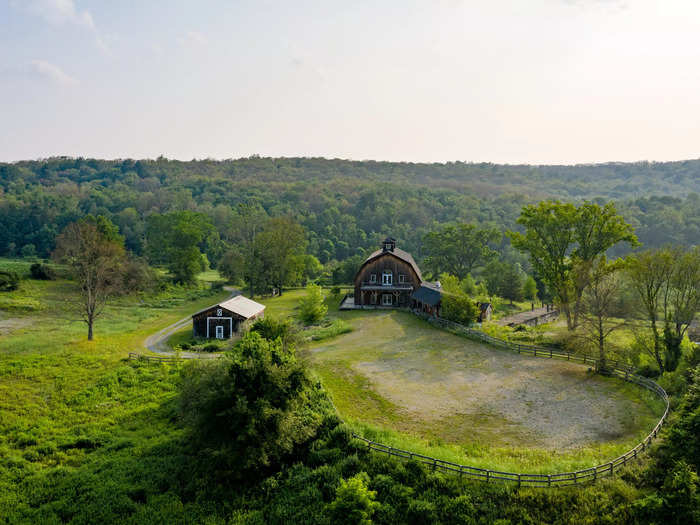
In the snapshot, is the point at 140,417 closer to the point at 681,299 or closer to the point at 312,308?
the point at 312,308

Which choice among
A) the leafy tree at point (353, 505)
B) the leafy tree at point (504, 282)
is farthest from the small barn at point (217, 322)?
the leafy tree at point (504, 282)

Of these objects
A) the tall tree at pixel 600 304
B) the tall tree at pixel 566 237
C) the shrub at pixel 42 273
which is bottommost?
the shrub at pixel 42 273

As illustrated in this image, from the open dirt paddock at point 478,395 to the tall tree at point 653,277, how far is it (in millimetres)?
4452

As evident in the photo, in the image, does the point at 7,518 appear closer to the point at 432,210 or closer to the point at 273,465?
the point at 273,465

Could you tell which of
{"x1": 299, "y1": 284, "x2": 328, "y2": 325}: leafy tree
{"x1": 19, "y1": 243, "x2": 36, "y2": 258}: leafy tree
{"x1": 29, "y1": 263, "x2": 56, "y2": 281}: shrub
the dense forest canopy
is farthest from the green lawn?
{"x1": 19, "y1": 243, "x2": 36, "y2": 258}: leafy tree

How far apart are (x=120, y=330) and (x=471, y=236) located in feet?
170

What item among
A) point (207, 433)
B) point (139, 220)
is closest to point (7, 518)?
point (207, 433)

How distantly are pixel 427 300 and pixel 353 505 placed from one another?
3238 centimetres

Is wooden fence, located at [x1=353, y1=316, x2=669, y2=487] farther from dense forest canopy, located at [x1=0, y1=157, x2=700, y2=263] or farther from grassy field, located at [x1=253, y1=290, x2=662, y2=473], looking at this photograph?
dense forest canopy, located at [x1=0, y1=157, x2=700, y2=263]

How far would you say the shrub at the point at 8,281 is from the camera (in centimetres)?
5569

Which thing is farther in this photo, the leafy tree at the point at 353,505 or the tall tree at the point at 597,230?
the tall tree at the point at 597,230

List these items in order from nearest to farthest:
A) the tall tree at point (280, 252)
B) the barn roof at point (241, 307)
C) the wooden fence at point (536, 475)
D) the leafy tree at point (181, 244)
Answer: the wooden fence at point (536, 475)
the barn roof at point (241, 307)
the tall tree at point (280, 252)
the leafy tree at point (181, 244)

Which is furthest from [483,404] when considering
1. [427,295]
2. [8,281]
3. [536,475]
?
[8,281]

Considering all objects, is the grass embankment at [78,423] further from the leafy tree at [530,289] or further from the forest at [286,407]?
the leafy tree at [530,289]
